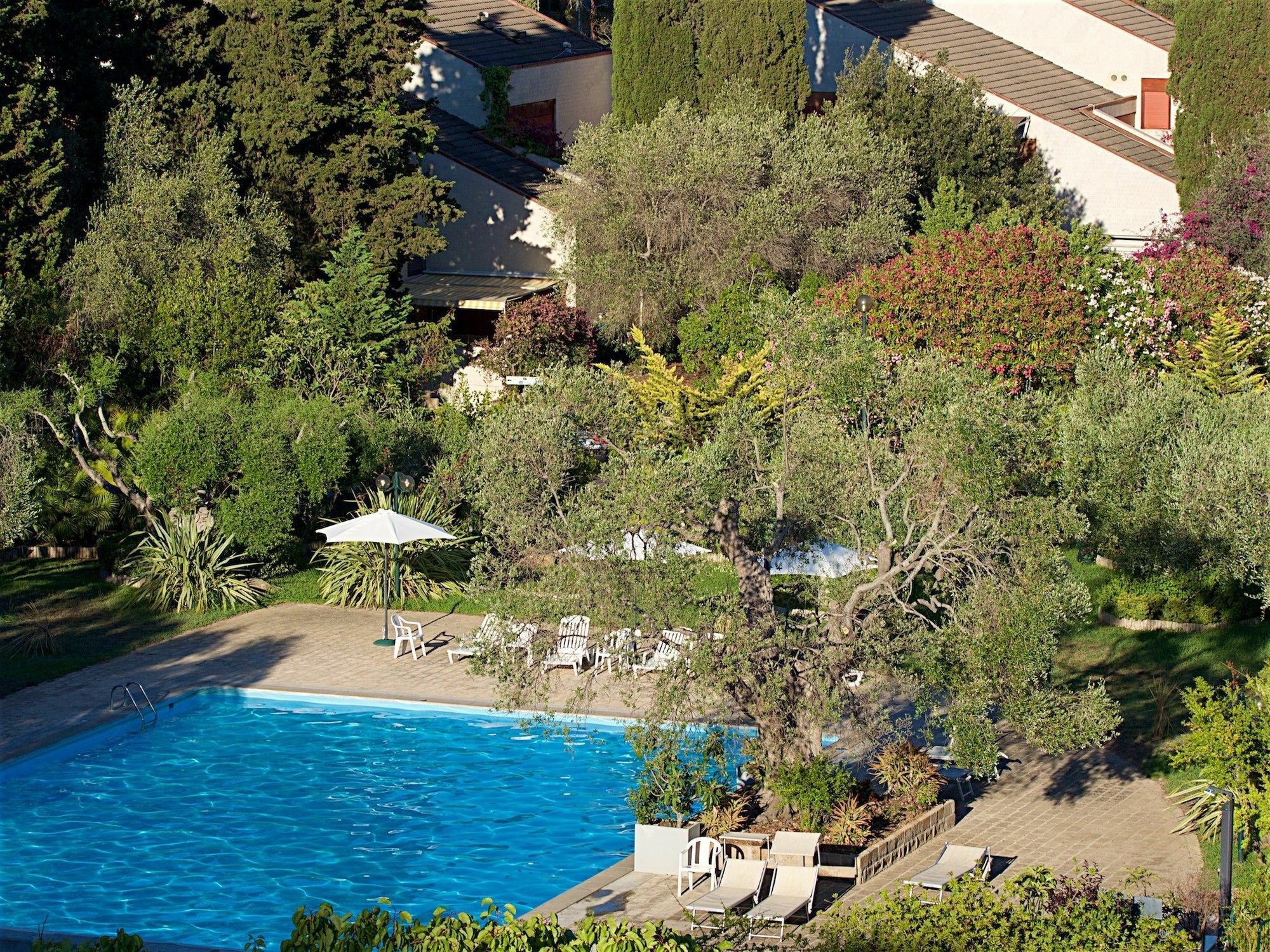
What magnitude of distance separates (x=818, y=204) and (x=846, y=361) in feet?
72.7

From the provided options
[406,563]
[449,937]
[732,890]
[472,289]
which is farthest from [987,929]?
[472,289]

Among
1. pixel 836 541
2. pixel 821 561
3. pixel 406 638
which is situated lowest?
pixel 406 638

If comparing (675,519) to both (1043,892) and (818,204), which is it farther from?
(818,204)

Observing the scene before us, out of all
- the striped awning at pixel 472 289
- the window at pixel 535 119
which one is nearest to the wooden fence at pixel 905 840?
the striped awning at pixel 472 289

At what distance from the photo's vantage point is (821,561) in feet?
60.3

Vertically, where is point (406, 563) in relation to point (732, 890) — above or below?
above

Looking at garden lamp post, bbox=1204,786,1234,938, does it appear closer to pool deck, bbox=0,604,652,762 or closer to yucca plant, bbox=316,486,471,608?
pool deck, bbox=0,604,652,762

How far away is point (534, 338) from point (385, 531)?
12.6 metres

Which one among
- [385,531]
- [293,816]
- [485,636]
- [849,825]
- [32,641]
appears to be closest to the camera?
[849,825]

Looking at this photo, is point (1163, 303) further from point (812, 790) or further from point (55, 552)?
point (55, 552)

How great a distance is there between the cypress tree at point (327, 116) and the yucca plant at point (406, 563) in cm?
1067

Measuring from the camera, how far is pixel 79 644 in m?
23.4

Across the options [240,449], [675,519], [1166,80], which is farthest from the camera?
[1166,80]

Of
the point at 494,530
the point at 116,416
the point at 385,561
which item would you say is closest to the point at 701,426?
the point at 385,561
